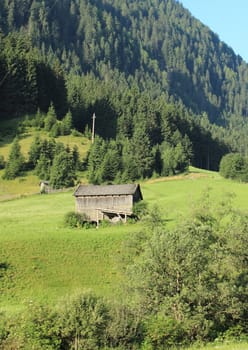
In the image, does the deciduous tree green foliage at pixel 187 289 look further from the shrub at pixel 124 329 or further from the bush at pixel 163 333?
the shrub at pixel 124 329

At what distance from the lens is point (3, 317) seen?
2456 centimetres

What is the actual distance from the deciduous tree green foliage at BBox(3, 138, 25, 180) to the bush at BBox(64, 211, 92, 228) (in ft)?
88.6

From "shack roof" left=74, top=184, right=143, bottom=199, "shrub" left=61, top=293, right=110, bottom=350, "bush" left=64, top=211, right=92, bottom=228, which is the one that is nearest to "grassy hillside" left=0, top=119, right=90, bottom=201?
"shack roof" left=74, top=184, right=143, bottom=199

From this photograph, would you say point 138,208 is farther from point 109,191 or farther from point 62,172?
point 62,172

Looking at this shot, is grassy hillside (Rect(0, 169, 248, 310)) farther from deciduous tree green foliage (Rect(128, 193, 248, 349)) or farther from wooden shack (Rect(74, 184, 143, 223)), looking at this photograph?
deciduous tree green foliage (Rect(128, 193, 248, 349))

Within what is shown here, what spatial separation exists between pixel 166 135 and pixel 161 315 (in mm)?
99140

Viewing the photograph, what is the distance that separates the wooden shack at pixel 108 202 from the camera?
204 ft

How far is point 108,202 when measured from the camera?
63.1 metres

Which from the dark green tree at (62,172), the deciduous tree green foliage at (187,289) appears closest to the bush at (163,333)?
the deciduous tree green foliage at (187,289)

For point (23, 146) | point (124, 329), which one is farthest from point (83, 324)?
point (23, 146)

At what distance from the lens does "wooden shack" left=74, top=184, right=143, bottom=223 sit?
204ft

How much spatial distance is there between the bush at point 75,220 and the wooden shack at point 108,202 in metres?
2.44

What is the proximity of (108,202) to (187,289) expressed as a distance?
35961 mm

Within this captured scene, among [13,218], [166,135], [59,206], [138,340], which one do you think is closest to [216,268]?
[138,340]
